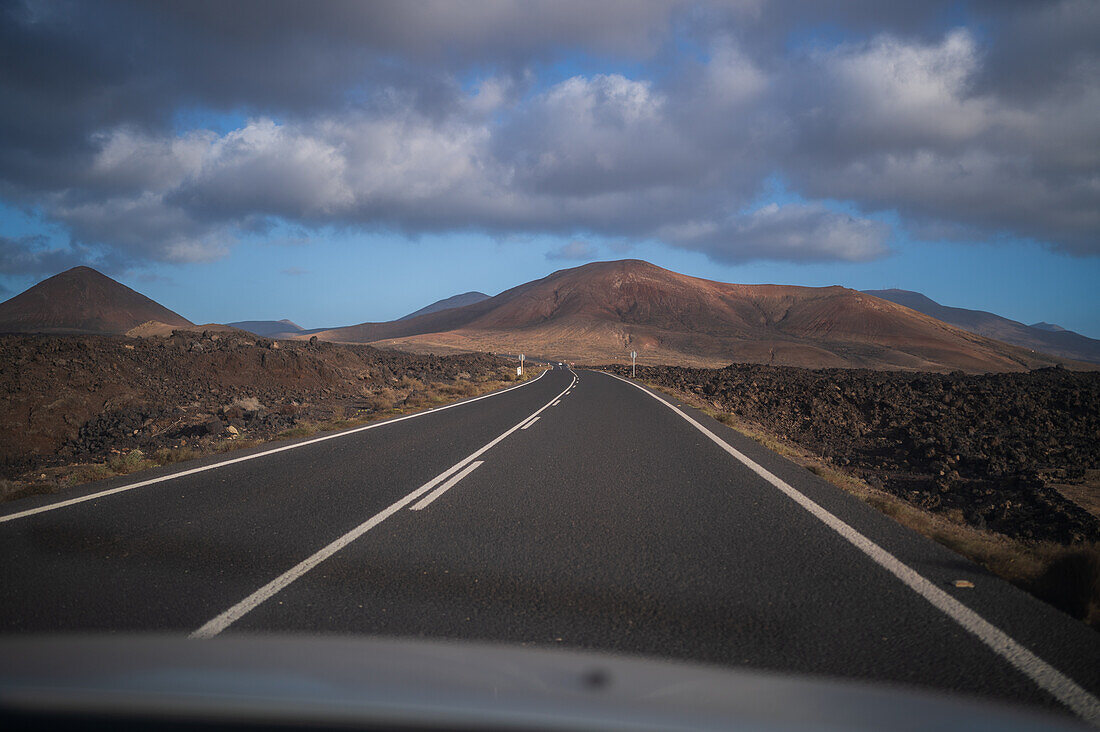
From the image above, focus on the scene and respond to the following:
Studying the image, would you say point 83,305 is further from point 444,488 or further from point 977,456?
point 977,456

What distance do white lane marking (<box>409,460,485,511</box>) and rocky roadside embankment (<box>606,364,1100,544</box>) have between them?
6.70 meters

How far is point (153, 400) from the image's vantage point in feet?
59.8

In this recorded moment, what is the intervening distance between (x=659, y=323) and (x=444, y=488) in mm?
147613

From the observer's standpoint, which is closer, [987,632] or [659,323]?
[987,632]

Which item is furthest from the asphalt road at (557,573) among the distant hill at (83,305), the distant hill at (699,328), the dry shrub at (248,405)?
the distant hill at (83,305)

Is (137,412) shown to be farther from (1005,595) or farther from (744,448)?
(1005,595)

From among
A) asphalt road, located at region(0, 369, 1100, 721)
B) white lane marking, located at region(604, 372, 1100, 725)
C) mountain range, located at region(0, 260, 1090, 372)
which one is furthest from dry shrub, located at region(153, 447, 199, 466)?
mountain range, located at region(0, 260, 1090, 372)

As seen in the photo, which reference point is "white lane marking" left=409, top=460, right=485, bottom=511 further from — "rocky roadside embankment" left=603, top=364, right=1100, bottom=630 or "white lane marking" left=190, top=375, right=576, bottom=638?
"rocky roadside embankment" left=603, top=364, right=1100, bottom=630

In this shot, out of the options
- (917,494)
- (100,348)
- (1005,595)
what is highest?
(100,348)

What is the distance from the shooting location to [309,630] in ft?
10.9

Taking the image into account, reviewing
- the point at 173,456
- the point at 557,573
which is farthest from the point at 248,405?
the point at 557,573

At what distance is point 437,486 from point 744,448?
5838 mm

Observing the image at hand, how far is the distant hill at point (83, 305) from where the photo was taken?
321ft

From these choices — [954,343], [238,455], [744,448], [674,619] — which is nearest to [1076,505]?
[744,448]
